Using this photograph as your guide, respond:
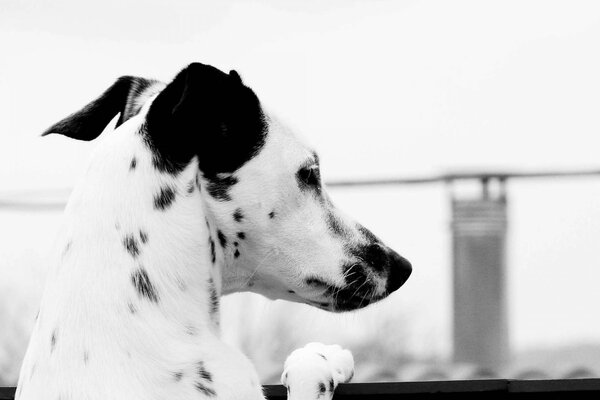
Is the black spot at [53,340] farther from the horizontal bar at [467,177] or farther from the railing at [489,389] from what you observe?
the horizontal bar at [467,177]

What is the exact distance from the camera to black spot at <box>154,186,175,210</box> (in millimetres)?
1971

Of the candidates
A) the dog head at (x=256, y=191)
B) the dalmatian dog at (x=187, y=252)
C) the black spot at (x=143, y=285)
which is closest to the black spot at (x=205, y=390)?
the dalmatian dog at (x=187, y=252)

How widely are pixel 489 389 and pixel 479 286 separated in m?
3.05

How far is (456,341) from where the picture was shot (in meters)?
5.17

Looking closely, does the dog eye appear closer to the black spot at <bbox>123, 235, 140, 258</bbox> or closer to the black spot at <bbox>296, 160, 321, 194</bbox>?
the black spot at <bbox>296, 160, 321, 194</bbox>

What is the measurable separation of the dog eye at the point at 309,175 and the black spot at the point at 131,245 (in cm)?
33

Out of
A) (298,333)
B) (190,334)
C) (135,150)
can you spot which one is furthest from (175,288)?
(298,333)

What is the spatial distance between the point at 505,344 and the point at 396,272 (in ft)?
9.91

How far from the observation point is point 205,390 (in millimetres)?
1906

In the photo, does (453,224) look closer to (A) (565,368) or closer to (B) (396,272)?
(A) (565,368)

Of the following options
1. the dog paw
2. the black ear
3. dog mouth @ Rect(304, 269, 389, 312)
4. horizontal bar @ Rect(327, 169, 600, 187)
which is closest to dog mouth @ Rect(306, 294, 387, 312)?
dog mouth @ Rect(304, 269, 389, 312)

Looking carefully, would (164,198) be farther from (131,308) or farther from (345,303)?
(345,303)

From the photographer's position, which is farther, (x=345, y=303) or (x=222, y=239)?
(x=345, y=303)

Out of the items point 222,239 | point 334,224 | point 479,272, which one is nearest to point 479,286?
point 479,272
